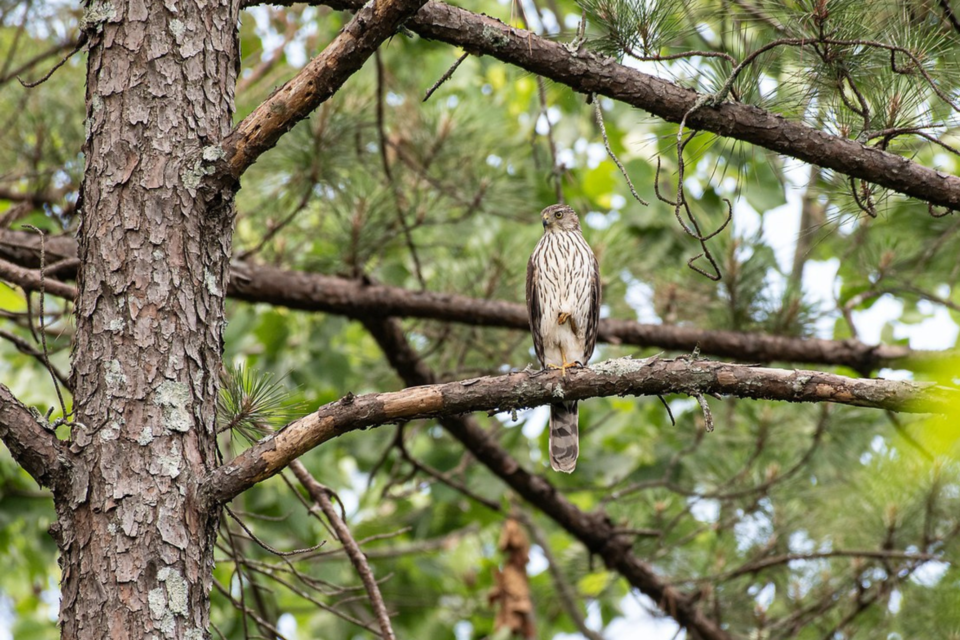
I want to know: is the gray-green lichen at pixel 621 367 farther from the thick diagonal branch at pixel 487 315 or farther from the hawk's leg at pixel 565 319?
the hawk's leg at pixel 565 319

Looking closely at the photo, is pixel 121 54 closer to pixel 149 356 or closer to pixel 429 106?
pixel 149 356

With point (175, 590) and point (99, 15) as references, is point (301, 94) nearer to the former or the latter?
point (99, 15)

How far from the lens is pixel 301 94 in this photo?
105 inches

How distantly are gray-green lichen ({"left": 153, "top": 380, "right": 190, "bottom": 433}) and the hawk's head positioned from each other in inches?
127

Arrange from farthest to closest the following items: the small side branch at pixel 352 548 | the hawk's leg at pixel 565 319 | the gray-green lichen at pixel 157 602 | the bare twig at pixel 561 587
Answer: the bare twig at pixel 561 587 < the hawk's leg at pixel 565 319 < the small side branch at pixel 352 548 < the gray-green lichen at pixel 157 602

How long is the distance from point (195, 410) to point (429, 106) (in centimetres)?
342

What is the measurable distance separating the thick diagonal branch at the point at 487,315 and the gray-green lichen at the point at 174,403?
1797mm

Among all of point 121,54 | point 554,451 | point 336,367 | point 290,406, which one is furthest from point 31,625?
point 121,54

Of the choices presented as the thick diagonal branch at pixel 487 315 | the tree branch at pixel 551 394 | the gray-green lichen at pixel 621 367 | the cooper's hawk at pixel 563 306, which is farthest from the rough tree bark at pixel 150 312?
the cooper's hawk at pixel 563 306

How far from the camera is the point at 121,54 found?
2793 mm

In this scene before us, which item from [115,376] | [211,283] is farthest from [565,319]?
[115,376]

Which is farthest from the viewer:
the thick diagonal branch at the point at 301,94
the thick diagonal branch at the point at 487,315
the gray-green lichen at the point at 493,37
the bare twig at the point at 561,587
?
the bare twig at the point at 561,587

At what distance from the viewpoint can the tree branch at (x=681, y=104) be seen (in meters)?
2.98

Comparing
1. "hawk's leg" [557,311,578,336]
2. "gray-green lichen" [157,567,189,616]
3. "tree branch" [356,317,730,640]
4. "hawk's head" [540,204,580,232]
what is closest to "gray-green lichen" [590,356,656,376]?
"gray-green lichen" [157,567,189,616]
